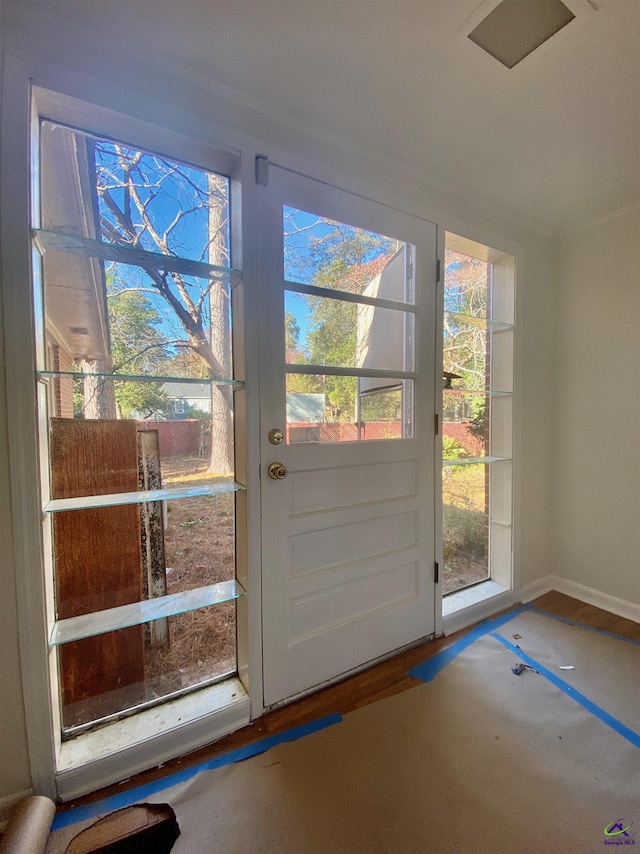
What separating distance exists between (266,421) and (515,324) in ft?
5.79

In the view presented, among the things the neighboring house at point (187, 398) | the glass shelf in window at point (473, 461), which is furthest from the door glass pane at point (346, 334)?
the glass shelf in window at point (473, 461)

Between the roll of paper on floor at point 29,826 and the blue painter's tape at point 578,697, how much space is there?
6.37ft

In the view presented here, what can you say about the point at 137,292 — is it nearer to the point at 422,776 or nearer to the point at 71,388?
the point at 71,388

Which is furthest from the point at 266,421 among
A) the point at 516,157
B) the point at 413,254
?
the point at 516,157

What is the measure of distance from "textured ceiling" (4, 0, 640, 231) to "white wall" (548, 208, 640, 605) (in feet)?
2.01

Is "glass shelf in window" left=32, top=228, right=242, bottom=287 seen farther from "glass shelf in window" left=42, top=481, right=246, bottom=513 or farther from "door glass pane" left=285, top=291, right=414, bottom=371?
"glass shelf in window" left=42, top=481, right=246, bottom=513

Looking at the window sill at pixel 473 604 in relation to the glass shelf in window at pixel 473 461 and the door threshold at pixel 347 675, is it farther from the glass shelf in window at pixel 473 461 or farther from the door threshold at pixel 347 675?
the glass shelf in window at pixel 473 461

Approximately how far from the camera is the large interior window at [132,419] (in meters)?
1.18

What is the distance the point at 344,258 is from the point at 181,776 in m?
2.12

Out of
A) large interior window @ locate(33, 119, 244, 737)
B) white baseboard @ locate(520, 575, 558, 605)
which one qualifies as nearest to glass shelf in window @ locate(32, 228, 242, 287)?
large interior window @ locate(33, 119, 244, 737)

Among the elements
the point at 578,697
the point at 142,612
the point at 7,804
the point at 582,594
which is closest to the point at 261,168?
the point at 142,612

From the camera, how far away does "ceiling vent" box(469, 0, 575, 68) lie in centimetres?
102

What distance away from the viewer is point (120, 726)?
126cm

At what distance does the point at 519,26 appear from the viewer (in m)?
1.07
